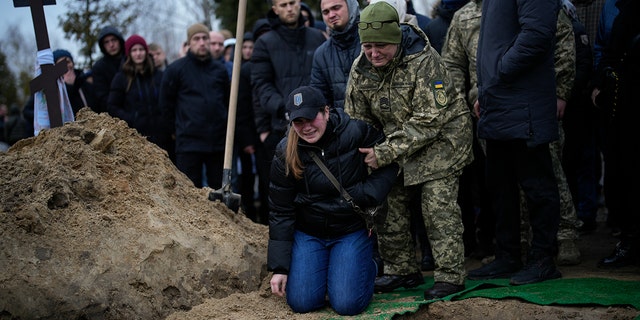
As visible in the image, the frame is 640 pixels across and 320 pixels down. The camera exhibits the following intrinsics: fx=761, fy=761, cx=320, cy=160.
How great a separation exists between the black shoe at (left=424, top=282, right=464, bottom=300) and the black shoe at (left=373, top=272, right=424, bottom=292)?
429mm

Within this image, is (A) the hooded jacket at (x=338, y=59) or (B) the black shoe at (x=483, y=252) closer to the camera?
(A) the hooded jacket at (x=338, y=59)

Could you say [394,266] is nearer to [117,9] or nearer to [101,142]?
[101,142]

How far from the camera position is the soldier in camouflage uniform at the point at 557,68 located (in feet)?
20.5

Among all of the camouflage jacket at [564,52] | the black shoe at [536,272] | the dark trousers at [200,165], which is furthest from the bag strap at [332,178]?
the dark trousers at [200,165]

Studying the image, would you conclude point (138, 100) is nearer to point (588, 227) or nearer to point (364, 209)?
point (364, 209)

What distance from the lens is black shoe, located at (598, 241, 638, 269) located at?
20.0 ft

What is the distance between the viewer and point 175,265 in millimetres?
5016

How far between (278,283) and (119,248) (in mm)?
1078

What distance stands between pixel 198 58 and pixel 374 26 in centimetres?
336

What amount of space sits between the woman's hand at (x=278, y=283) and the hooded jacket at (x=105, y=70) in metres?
4.35

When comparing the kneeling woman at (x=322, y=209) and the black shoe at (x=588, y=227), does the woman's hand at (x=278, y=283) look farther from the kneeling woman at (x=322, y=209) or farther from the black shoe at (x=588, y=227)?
the black shoe at (x=588, y=227)

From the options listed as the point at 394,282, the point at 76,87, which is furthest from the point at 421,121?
the point at 76,87

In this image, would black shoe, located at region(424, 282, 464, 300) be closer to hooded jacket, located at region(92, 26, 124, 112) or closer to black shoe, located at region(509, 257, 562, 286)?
black shoe, located at region(509, 257, 562, 286)

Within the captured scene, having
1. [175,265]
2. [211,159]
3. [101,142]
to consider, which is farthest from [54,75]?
[175,265]
